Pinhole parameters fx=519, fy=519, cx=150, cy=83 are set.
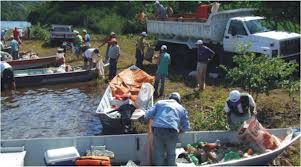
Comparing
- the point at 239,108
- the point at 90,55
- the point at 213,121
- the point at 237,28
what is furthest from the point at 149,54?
the point at 239,108

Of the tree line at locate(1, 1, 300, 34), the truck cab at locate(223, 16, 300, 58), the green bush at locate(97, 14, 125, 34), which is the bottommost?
the truck cab at locate(223, 16, 300, 58)

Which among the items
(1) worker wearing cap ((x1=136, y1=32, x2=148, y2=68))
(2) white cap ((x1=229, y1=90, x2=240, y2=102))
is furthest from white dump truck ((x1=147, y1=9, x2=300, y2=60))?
(2) white cap ((x1=229, y1=90, x2=240, y2=102))

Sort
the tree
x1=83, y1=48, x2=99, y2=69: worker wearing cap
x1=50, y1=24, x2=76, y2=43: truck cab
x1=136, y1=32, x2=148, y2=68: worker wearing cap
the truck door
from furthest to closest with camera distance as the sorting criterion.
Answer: x1=50, y1=24, x2=76, y2=43: truck cab, x1=83, y1=48, x2=99, y2=69: worker wearing cap, x1=136, y1=32, x2=148, y2=68: worker wearing cap, the truck door, the tree

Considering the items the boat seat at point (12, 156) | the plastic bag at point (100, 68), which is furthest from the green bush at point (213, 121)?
the plastic bag at point (100, 68)

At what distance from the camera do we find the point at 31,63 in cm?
2372

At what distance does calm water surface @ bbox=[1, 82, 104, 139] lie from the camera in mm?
13914

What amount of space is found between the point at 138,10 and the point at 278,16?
29206 mm

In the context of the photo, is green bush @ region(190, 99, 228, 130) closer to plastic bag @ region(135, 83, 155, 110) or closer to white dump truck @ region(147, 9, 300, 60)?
plastic bag @ region(135, 83, 155, 110)

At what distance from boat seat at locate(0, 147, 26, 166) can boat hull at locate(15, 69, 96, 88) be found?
10.9m

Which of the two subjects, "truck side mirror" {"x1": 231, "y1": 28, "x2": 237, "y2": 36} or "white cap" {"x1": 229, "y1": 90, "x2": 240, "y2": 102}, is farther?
"truck side mirror" {"x1": 231, "y1": 28, "x2": 237, "y2": 36}

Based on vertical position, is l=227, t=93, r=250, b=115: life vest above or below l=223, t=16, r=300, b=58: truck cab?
below

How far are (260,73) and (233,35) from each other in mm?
6047

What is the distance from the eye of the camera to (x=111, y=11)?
4569 cm

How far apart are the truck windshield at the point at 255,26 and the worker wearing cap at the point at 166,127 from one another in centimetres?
1043
